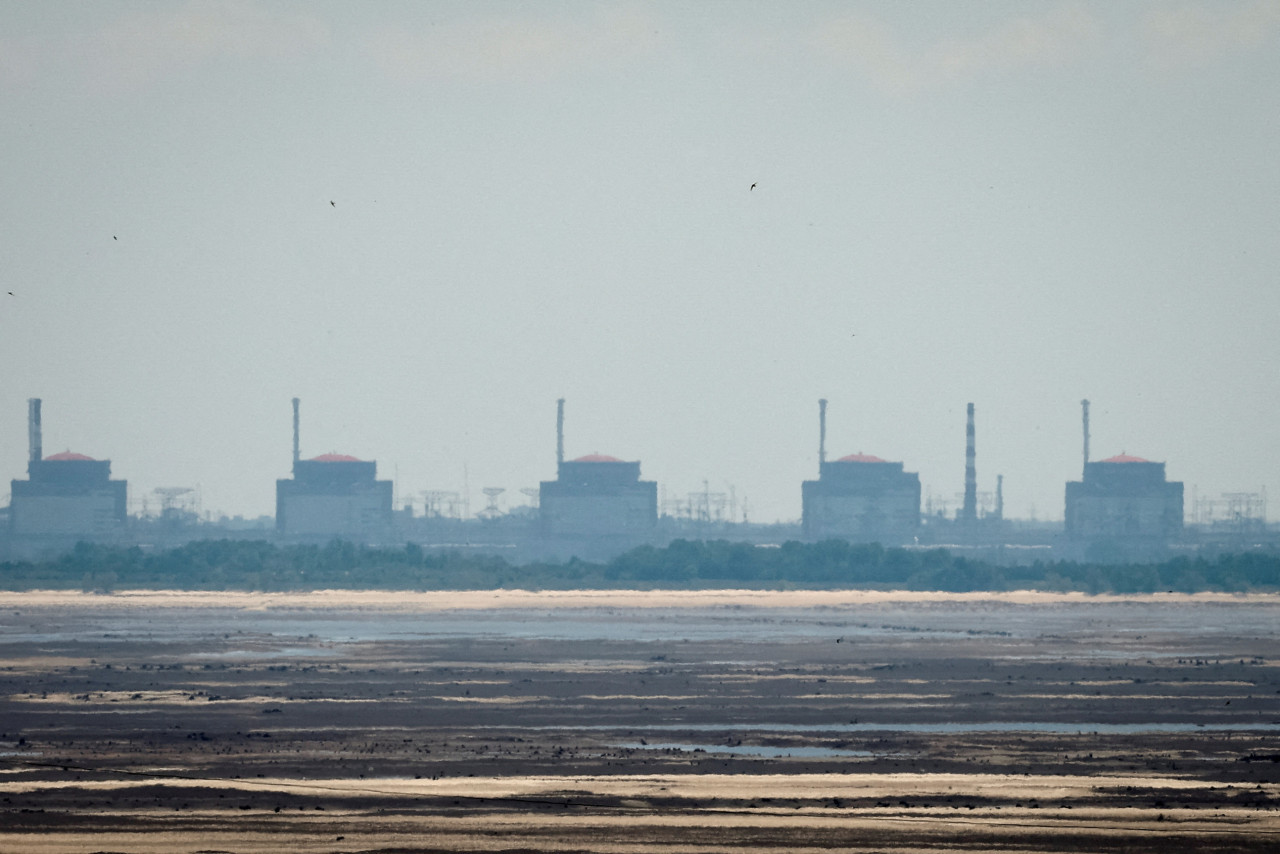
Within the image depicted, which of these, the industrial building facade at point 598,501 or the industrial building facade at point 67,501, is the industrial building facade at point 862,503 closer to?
the industrial building facade at point 598,501

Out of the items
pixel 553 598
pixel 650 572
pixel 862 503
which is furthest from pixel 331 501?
pixel 553 598

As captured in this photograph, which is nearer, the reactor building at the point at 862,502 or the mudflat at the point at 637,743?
the mudflat at the point at 637,743

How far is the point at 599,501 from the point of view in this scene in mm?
170875

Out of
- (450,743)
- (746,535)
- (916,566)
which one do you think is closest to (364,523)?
(746,535)

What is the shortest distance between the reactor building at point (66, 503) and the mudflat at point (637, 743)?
106888 millimetres

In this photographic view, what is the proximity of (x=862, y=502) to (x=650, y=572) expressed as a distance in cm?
5636

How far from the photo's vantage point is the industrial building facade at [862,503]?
175m

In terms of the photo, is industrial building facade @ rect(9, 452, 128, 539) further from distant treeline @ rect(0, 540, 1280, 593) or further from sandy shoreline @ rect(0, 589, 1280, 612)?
sandy shoreline @ rect(0, 589, 1280, 612)

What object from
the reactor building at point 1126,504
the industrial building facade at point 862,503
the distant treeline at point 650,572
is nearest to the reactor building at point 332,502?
the distant treeline at point 650,572

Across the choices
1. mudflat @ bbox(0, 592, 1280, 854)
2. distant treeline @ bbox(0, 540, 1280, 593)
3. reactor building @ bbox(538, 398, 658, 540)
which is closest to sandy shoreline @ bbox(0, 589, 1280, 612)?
distant treeline @ bbox(0, 540, 1280, 593)

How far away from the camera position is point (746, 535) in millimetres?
192625

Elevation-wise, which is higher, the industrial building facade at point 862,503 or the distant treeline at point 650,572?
the industrial building facade at point 862,503

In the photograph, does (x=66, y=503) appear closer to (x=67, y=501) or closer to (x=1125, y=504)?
(x=67, y=501)

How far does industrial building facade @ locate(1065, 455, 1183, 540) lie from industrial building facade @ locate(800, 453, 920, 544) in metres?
16.2
